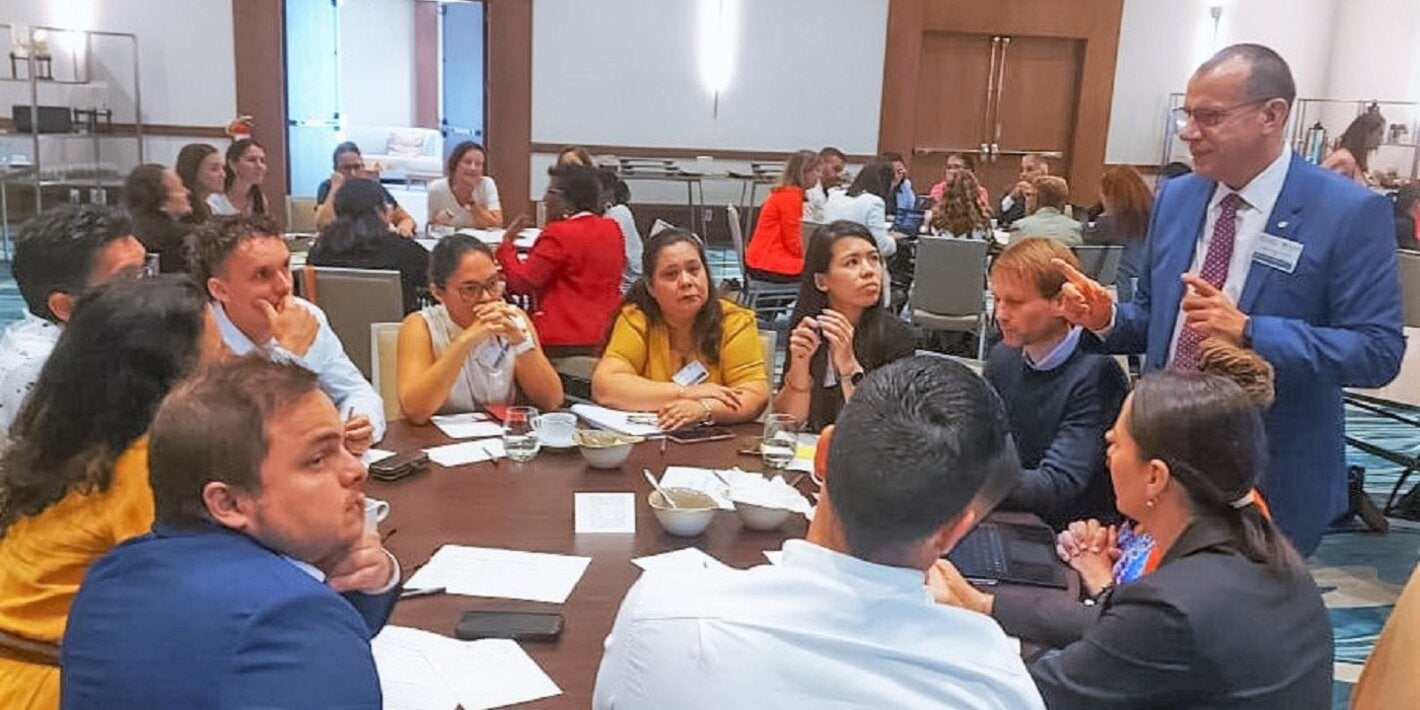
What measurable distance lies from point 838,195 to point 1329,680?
6028mm

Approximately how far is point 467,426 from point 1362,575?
3242 mm

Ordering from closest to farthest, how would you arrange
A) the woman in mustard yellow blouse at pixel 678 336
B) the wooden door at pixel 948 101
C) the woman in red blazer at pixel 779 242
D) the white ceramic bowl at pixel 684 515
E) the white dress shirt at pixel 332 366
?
1. the white ceramic bowl at pixel 684 515
2. the white dress shirt at pixel 332 366
3. the woman in mustard yellow blouse at pixel 678 336
4. the woman in red blazer at pixel 779 242
5. the wooden door at pixel 948 101

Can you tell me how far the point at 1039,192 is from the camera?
25.2ft

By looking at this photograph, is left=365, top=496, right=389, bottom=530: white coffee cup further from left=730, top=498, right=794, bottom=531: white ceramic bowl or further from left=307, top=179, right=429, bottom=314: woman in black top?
left=307, top=179, right=429, bottom=314: woman in black top

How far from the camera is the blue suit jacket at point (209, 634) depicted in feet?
3.85

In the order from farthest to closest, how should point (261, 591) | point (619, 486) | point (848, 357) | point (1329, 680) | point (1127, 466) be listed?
point (848, 357) < point (619, 486) < point (1127, 466) < point (1329, 680) < point (261, 591)

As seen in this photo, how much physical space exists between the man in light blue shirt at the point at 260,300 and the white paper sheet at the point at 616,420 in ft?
1.67

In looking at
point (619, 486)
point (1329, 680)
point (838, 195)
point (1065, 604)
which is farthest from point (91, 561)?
point (838, 195)

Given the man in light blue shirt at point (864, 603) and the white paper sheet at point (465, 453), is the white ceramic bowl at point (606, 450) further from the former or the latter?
the man in light blue shirt at point (864, 603)

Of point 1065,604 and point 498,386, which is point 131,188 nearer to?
point 498,386

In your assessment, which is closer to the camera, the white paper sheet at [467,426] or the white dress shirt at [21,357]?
the white dress shirt at [21,357]

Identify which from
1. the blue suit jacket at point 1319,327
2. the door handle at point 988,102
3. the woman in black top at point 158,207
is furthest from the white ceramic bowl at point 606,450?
the door handle at point 988,102

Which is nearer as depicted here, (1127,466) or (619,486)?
(1127,466)

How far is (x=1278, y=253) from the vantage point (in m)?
2.42
